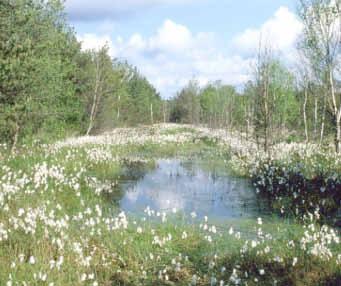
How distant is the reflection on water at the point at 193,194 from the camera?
606 inches

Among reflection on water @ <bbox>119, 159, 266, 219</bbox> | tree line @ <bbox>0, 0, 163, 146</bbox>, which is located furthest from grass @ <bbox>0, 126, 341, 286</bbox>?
tree line @ <bbox>0, 0, 163, 146</bbox>

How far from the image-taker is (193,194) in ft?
60.8

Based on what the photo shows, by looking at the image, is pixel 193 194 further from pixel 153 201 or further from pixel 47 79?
pixel 47 79

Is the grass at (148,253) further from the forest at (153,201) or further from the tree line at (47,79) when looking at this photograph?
the tree line at (47,79)

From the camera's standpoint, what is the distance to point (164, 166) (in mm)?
28094

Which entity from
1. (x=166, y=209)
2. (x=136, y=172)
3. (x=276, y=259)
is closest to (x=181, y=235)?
(x=276, y=259)

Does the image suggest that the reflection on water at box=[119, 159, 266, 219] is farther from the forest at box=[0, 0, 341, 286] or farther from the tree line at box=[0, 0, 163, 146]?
the tree line at box=[0, 0, 163, 146]

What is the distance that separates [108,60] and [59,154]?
24.7m

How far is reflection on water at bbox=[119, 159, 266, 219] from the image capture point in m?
15.4

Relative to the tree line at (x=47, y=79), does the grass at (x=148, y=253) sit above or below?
below

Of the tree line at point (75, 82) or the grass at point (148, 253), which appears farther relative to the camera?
the tree line at point (75, 82)

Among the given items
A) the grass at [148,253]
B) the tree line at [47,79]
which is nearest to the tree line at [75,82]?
the tree line at [47,79]

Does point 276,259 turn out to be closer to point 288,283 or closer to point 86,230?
point 288,283

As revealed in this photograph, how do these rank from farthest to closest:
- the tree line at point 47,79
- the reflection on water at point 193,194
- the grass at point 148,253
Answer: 1. the tree line at point 47,79
2. the reflection on water at point 193,194
3. the grass at point 148,253
